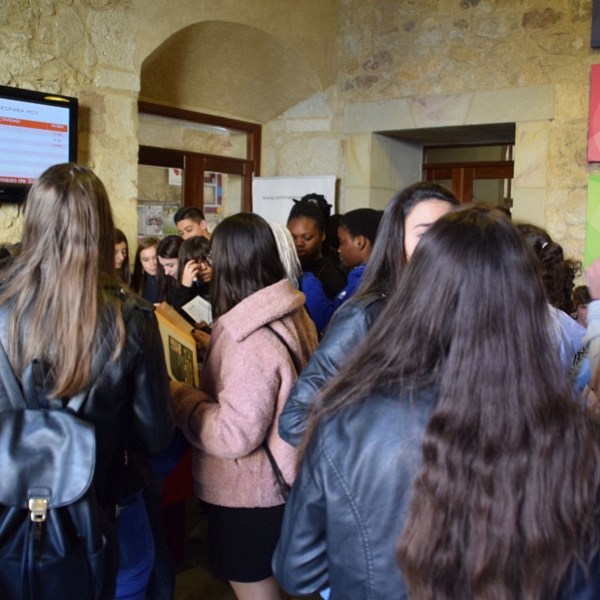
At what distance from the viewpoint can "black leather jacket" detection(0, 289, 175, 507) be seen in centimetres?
133

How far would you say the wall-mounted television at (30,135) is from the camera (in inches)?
141

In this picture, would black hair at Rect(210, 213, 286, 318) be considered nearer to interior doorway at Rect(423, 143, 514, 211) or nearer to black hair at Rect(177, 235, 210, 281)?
black hair at Rect(177, 235, 210, 281)

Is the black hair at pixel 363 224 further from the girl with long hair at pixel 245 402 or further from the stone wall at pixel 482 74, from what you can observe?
the stone wall at pixel 482 74

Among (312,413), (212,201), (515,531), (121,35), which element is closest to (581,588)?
(515,531)

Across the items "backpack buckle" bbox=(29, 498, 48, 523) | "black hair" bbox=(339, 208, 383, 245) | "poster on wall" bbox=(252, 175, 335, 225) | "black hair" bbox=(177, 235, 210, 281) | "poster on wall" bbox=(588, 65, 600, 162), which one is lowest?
"backpack buckle" bbox=(29, 498, 48, 523)

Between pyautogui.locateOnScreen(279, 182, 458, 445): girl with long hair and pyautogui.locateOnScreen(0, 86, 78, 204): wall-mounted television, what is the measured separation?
2.67 m

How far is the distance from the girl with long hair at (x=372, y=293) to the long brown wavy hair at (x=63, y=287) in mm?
410

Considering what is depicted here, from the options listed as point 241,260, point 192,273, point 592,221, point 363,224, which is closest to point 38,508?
point 241,260

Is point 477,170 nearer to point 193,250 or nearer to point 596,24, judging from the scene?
point 596,24

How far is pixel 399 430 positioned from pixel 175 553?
1.99 metres

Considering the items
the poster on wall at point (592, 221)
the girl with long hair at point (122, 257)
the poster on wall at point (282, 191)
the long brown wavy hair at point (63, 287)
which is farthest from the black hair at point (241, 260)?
the poster on wall at point (282, 191)

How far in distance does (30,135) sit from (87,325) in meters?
2.77

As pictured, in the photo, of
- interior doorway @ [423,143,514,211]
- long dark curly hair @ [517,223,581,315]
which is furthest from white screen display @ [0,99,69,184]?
interior doorway @ [423,143,514,211]

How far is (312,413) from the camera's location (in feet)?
3.46
